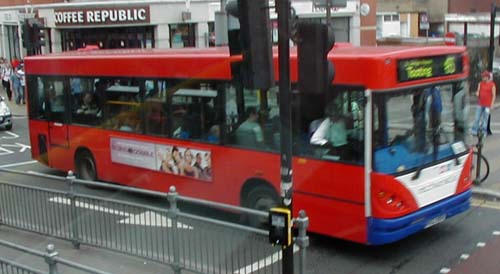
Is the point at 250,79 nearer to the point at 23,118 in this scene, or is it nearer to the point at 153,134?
the point at 153,134

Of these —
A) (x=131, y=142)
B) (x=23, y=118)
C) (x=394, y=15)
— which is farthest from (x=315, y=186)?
(x=394, y=15)

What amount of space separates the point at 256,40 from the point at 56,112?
29.9 feet

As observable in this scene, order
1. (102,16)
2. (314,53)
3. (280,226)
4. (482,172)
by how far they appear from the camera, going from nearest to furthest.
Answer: (314,53)
(280,226)
(482,172)
(102,16)

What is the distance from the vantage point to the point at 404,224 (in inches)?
313

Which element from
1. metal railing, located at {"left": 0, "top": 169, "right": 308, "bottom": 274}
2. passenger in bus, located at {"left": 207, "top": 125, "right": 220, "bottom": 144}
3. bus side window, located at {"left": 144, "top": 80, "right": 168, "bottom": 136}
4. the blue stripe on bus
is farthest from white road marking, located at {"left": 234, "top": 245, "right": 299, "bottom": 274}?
bus side window, located at {"left": 144, "top": 80, "right": 168, "bottom": 136}

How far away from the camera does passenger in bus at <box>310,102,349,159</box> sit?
26.5 feet

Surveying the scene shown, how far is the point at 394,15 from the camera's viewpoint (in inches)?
1914

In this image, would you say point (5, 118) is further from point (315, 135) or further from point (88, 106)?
point (315, 135)

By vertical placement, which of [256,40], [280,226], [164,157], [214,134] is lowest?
[164,157]

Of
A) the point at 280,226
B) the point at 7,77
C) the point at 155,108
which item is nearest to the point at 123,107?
the point at 155,108

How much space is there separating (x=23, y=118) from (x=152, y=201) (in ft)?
53.8

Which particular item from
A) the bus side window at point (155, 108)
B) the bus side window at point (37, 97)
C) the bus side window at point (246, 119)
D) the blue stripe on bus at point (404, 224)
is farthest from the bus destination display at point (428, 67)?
the bus side window at point (37, 97)

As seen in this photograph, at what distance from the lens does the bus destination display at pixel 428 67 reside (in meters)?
7.89

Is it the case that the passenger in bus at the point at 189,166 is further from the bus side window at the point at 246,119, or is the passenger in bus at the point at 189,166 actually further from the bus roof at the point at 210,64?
the bus roof at the point at 210,64
